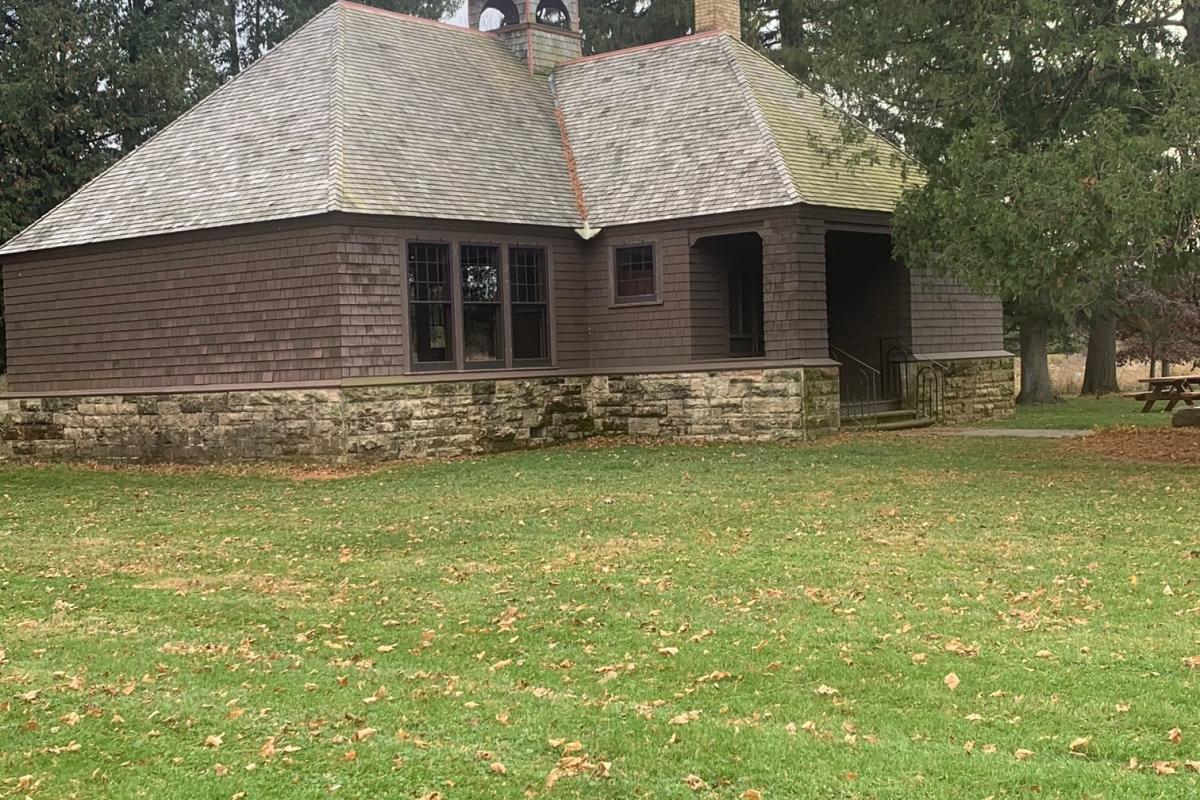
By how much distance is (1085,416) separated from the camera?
79.2 feet

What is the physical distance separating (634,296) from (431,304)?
11.6 ft

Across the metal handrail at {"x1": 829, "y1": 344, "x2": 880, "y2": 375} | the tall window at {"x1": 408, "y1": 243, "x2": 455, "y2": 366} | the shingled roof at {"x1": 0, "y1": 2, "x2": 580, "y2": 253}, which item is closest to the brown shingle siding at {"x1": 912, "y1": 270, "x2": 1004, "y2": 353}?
A: the metal handrail at {"x1": 829, "y1": 344, "x2": 880, "y2": 375}

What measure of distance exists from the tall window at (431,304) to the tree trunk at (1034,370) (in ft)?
48.9

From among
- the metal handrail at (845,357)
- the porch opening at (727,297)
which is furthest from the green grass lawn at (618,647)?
the metal handrail at (845,357)

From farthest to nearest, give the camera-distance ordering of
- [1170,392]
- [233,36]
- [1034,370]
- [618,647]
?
[233,36] < [1034,370] < [1170,392] < [618,647]

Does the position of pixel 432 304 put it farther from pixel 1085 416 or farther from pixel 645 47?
pixel 1085 416

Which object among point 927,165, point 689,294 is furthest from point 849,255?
point 927,165

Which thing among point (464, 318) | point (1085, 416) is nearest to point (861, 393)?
point (1085, 416)

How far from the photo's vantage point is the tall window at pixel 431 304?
1905cm

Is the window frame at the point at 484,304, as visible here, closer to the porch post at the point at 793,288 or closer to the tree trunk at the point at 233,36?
the porch post at the point at 793,288

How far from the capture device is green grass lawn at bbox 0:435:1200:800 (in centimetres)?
539

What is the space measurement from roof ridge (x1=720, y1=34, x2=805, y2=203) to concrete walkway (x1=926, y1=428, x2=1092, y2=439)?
4.54 m

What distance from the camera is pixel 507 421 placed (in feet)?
65.7

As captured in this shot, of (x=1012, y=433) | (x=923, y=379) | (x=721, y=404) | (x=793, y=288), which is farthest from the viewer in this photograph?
(x=923, y=379)
